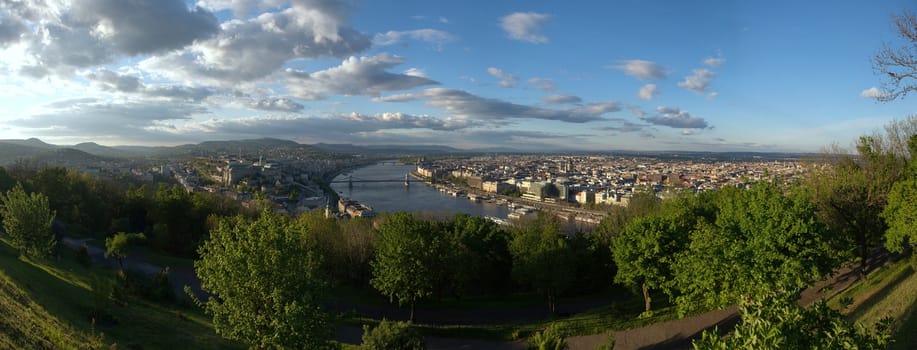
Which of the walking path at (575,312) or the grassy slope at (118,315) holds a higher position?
the grassy slope at (118,315)

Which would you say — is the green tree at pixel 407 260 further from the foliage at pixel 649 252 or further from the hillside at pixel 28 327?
the hillside at pixel 28 327

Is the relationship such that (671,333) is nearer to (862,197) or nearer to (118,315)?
(862,197)

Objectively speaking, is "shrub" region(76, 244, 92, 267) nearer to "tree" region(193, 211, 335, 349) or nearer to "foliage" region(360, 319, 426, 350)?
"tree" region(193, 211, 335, 349)

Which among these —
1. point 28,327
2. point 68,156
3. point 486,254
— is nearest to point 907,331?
point 486,254

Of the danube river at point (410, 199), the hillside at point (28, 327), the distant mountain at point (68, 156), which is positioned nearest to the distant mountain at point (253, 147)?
the distant mountain at point (68, 156)

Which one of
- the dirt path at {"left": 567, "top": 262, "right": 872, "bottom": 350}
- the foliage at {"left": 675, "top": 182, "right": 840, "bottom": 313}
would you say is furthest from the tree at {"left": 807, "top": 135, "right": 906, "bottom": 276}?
the foliage at {"left": 675, "top": 182, "right": 840, "bottom": 313}

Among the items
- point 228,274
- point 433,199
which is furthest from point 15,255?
point 433,199

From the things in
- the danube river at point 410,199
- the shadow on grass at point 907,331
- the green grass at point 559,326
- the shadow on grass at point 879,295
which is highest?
the shadow on grass at point 907,331
